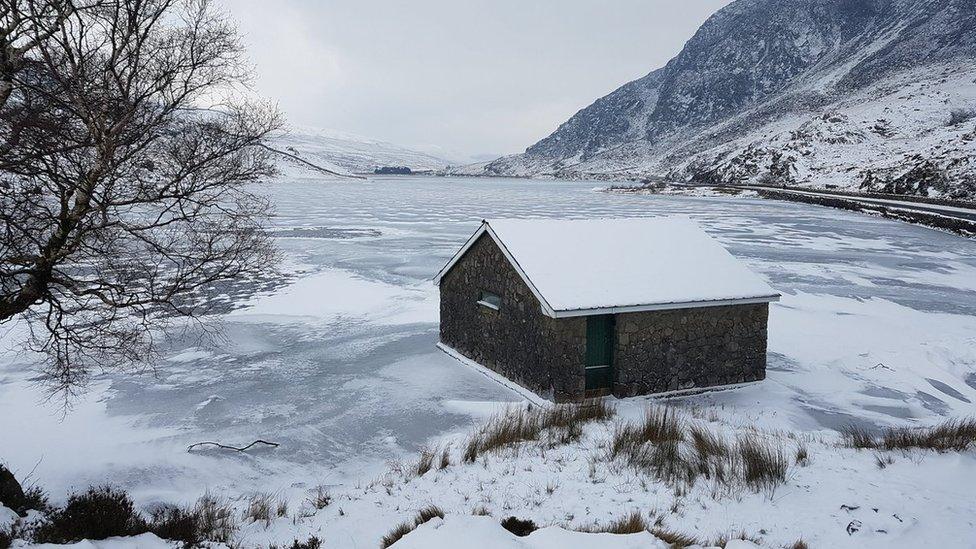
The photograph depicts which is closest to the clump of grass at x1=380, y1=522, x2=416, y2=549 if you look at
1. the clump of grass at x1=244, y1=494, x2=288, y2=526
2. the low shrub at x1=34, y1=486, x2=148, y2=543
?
the clump of grass at x1=244, y1=494, x2=288, y2=526

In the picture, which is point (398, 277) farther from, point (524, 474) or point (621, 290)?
point (524, 474)

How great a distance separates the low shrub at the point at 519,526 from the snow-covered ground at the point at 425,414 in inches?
13.2

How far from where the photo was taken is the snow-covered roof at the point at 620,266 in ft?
43.7

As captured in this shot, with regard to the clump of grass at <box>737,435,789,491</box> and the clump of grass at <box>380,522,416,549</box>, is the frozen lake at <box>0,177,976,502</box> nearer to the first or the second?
the clump of grass at <box>380,522,416,549</box>

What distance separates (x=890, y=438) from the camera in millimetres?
10219

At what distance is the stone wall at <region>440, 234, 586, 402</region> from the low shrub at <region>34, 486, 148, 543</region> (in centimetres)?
783

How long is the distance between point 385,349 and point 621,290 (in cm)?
715

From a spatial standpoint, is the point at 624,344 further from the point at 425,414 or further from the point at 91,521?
the point at 91,521

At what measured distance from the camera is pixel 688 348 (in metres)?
14.2

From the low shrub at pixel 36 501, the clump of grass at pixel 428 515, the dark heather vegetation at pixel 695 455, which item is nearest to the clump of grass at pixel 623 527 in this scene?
the dark heather vegetation at pixel 695 455

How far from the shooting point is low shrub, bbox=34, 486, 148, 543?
23.9ft

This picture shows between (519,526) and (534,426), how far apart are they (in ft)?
12.8

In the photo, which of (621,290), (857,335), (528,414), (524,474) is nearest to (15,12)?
(524,474)

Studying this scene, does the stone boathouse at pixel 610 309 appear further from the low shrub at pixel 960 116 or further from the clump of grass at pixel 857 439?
the low shrub at pixel 960 116
